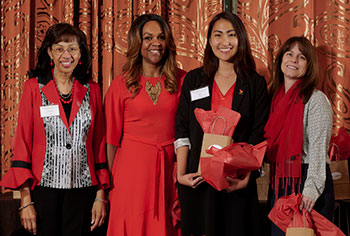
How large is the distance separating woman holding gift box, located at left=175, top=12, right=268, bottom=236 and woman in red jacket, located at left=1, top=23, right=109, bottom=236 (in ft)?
1.69

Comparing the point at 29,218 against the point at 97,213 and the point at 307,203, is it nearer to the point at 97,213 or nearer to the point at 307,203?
the point at 97,213

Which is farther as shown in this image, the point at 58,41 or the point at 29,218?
the point at 58,41

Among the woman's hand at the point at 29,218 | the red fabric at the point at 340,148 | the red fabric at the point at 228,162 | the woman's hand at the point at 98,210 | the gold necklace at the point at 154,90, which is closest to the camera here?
the red fabric at the point at 228,162

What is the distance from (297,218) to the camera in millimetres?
2113

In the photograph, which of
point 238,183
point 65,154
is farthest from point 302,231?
point 65,154

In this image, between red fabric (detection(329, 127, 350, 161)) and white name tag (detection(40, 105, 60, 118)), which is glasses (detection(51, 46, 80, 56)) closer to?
white name tag (detection(40, 105, 60, 118))

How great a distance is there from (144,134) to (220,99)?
520mm

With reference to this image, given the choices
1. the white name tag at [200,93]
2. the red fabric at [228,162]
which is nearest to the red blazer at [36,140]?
the white name tag at [200,93]

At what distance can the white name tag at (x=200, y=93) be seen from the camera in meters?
2.30

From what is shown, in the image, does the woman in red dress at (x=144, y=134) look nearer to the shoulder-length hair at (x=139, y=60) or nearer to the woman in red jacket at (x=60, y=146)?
the shoulder-length hair at (x=139, y=60)

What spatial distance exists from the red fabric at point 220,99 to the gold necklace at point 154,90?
0.38 m

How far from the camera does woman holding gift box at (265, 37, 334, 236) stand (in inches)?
84.9

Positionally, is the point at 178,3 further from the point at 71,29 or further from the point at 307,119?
the point at 307,119

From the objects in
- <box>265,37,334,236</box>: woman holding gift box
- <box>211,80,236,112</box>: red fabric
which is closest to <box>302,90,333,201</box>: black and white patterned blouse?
<box>265,37,334,236</box>: woman holding gift box
